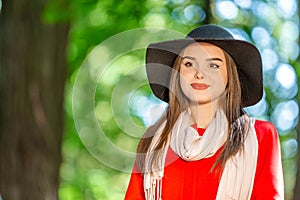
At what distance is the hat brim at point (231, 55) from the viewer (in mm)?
1988

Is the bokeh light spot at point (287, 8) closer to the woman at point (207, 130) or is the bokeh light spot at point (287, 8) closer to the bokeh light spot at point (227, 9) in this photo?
the bokeh light spot at point (227, 9)

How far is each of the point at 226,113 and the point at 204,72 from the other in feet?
0.39

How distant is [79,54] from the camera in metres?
6.70

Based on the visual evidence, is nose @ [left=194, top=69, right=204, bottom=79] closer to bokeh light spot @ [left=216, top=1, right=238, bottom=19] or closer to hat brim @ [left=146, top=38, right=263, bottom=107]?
hat brim @ [left=146, top=38, right=263, bottom=107]

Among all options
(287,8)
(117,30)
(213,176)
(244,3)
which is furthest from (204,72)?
(287,8)

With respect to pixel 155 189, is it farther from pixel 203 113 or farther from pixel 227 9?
pixel 227 9

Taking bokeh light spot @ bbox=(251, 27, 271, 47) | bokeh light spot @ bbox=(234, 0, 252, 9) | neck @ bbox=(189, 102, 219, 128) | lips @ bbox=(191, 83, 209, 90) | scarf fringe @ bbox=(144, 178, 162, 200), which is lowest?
scarf fringe @ bbox=(144, 178, 162, 200)

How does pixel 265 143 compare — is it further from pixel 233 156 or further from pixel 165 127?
pixel 165 127

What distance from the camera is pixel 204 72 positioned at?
1986mm

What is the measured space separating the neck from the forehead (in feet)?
0.41

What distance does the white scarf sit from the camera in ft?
6.24

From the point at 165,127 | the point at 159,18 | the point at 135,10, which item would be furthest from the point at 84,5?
the point at 165,127

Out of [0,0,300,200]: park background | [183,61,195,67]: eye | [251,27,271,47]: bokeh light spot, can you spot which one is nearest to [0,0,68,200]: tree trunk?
[0,0,300,200]: park background

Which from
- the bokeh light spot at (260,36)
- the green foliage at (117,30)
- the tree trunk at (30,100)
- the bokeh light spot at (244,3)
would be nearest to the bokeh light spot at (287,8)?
the green foliage at (117,30)
